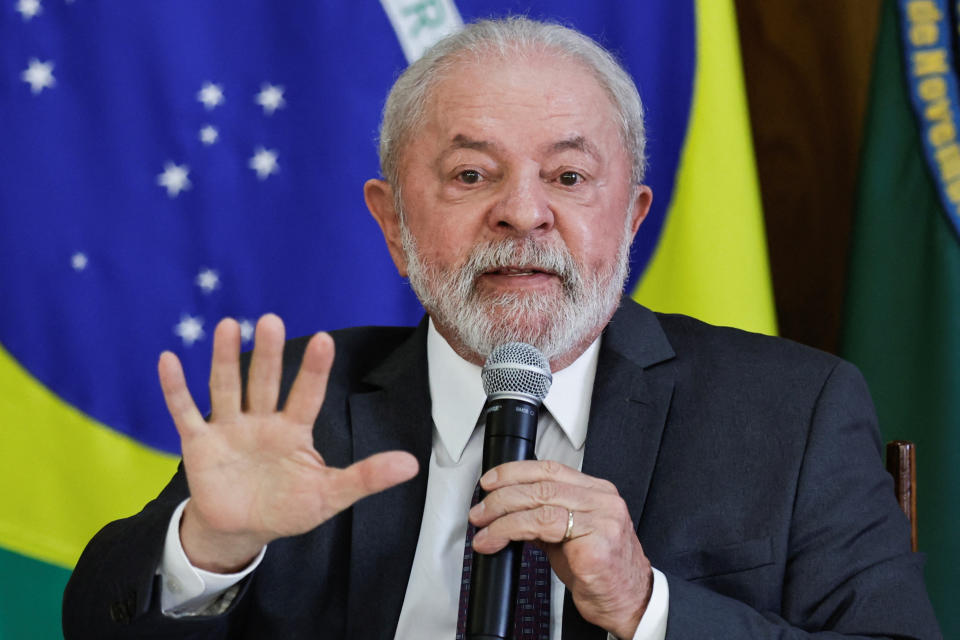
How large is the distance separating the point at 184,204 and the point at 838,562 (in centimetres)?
196

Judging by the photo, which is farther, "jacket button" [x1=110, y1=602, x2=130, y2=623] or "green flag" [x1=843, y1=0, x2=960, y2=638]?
"green flag" [x1=843, y1=0, x2=960, y2=638]

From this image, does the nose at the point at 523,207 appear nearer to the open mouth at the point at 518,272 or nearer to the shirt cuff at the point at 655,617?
the open mouth at the point at 518,272

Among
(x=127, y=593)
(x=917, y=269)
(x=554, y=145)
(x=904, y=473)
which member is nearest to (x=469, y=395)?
(x=554, y=145)

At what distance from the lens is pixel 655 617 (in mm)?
1554

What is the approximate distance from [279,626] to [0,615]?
132 centimetres

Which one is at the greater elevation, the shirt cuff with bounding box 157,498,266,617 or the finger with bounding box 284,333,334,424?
the finger with bounding box 284,333,334,424

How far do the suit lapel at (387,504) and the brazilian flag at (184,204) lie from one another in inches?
30.8

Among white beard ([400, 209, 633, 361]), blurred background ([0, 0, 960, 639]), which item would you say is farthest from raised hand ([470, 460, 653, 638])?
blurred background ([0, 0, 960, 639])

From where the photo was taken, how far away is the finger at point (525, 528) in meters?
1.34

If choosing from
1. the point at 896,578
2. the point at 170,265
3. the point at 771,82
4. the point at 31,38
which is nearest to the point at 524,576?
the point at 896,578

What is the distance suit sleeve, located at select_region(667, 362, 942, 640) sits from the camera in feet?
5.24

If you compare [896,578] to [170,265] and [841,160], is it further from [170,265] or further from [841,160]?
[170,265]

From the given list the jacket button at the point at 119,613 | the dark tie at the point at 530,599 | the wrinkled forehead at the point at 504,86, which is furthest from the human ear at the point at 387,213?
the jacket button at the point at 119,613

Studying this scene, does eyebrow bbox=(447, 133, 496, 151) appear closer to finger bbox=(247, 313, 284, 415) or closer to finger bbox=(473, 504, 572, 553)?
finger bbox=(247, 313, 284, 415)
